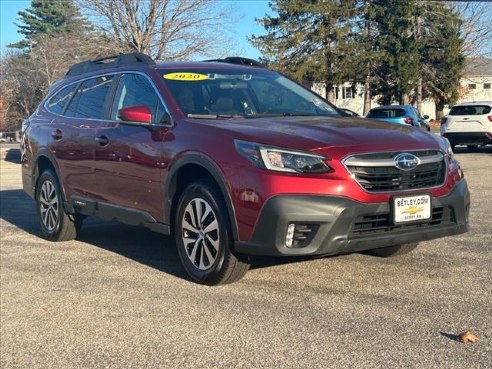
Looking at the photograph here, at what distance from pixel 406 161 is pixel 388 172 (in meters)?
0.17

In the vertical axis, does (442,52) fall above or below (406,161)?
above

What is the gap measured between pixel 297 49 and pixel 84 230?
41.5 metres

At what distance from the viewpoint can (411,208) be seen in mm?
4391

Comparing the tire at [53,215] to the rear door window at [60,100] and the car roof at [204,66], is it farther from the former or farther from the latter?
the car roof at [204,66]

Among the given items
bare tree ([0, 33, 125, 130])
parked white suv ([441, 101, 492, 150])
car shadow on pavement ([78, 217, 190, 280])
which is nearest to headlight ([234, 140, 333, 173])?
car shadow on pavement ([78, 217, 190, 280])

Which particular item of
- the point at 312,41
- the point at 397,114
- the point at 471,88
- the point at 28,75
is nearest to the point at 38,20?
the point at 28,75

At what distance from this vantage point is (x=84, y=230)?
773 centimetres

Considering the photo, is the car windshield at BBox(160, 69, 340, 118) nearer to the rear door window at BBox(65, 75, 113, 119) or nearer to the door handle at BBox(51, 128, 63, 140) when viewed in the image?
the rear door window at BBox(65, 75, 113, 119)

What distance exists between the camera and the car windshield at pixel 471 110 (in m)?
18.0

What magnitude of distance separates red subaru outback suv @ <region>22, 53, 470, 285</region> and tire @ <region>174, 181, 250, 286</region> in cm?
1

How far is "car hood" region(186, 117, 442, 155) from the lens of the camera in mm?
4344

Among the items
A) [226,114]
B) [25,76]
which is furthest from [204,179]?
[25,76]

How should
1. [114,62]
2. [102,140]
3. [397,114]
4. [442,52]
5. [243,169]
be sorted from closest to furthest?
1. [243,169]
2. [102,140]
3. [114,62]
4. [397,114]
5. [442,52]

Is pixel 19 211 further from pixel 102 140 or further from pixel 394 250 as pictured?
pixel 394 250
